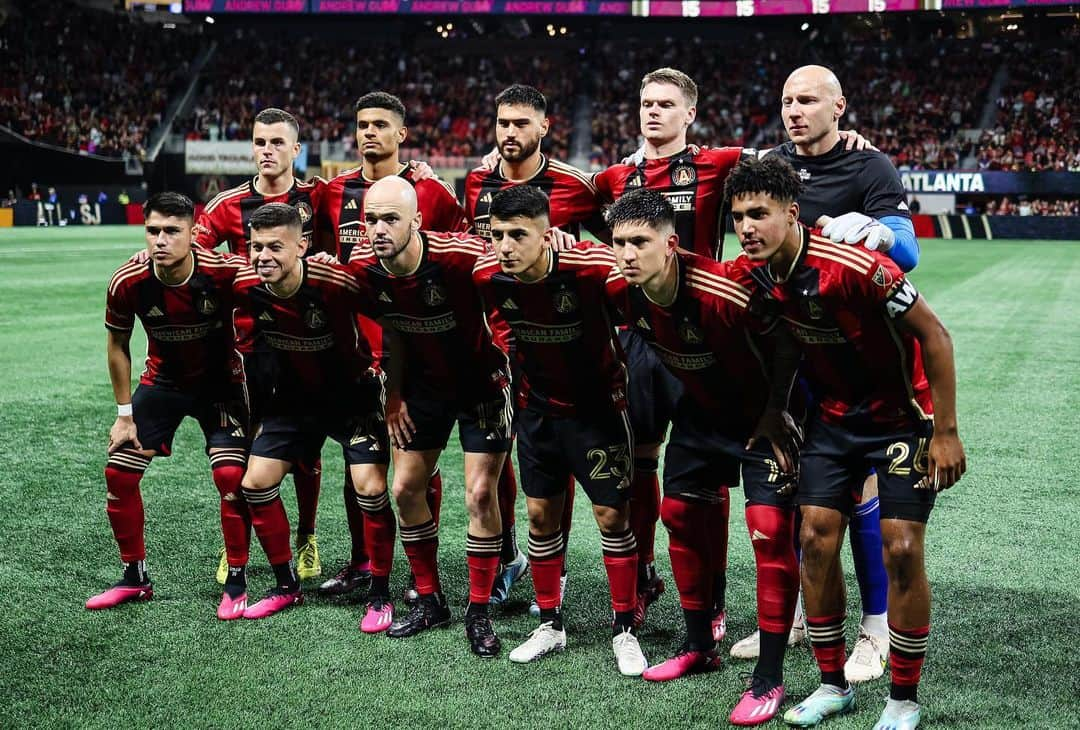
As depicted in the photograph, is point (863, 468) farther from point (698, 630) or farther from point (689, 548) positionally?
point (698, 630)

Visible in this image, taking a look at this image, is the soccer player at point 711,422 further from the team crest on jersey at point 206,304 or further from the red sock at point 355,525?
the team crest on jersey at point 206,304

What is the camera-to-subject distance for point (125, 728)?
3809mm

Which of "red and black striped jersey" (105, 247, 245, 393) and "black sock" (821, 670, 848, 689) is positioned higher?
"red and black striped jersey" (105, 247, 245, 393)

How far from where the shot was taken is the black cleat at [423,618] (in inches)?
187

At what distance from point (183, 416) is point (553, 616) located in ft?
7.00

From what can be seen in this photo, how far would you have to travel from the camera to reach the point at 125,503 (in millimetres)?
5219

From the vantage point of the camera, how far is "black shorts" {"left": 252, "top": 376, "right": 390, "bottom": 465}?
5129 millimetres

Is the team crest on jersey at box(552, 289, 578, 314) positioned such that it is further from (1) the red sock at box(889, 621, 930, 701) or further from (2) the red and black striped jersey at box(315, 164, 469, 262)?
(1) the red sock at box(889, 621, 930, 701)

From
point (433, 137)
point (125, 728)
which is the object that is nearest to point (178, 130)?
point (433, 137)

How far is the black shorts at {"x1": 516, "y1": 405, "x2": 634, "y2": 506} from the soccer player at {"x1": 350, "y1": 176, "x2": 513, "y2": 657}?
278 mm

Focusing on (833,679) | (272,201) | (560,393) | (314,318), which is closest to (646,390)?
(560,393)

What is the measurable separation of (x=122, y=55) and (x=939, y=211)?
3399 centimetres

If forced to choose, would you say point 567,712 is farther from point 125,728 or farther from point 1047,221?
point 1047,221

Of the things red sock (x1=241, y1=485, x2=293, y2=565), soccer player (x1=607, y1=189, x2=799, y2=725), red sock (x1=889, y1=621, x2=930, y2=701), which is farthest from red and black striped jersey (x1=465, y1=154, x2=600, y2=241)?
red sock (x1=889, y1=621, x2=930, y2=701)
